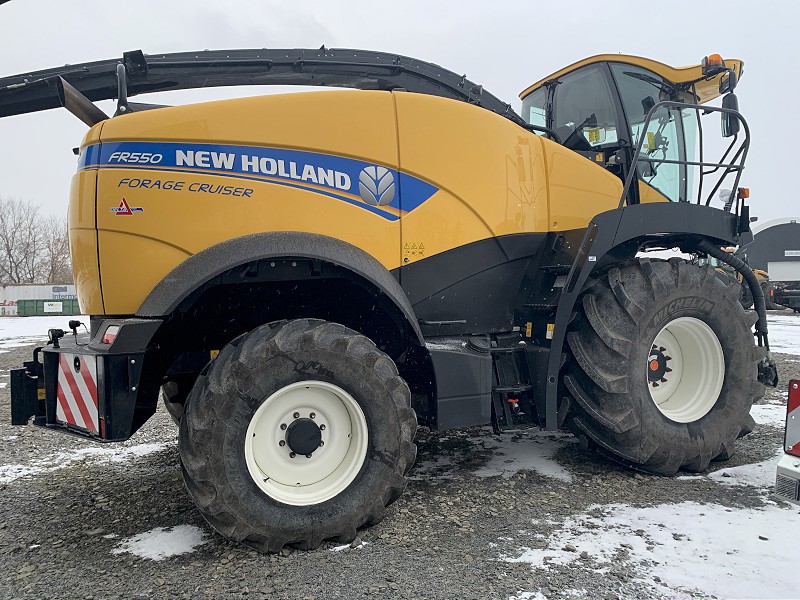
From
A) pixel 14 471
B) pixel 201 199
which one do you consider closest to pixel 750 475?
pixel 201 199

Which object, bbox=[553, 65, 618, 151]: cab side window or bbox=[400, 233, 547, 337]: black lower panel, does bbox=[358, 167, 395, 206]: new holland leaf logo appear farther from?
bbox=[553, 65, 618, 151]: cab side window

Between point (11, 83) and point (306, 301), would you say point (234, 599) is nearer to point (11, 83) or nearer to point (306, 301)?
point (306, 301)

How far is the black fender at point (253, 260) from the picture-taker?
3.00 meters

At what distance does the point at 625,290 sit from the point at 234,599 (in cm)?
289

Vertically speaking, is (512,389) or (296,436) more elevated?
(512,389)

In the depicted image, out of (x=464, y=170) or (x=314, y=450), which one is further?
(x=464, y=170)

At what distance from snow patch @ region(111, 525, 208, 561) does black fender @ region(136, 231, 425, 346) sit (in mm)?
1162

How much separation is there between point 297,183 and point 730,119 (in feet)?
10.3

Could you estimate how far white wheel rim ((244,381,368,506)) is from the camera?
9.87 ft

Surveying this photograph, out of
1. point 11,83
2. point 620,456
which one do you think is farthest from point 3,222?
point 620,456

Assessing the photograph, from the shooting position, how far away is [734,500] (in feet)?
11.4

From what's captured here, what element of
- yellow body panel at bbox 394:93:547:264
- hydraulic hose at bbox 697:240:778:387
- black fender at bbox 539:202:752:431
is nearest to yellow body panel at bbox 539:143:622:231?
yellow body panel at bbox 394:93:547:264

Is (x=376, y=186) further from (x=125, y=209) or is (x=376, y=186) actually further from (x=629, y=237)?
(x=629, y=237)

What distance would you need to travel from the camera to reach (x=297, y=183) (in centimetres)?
327
